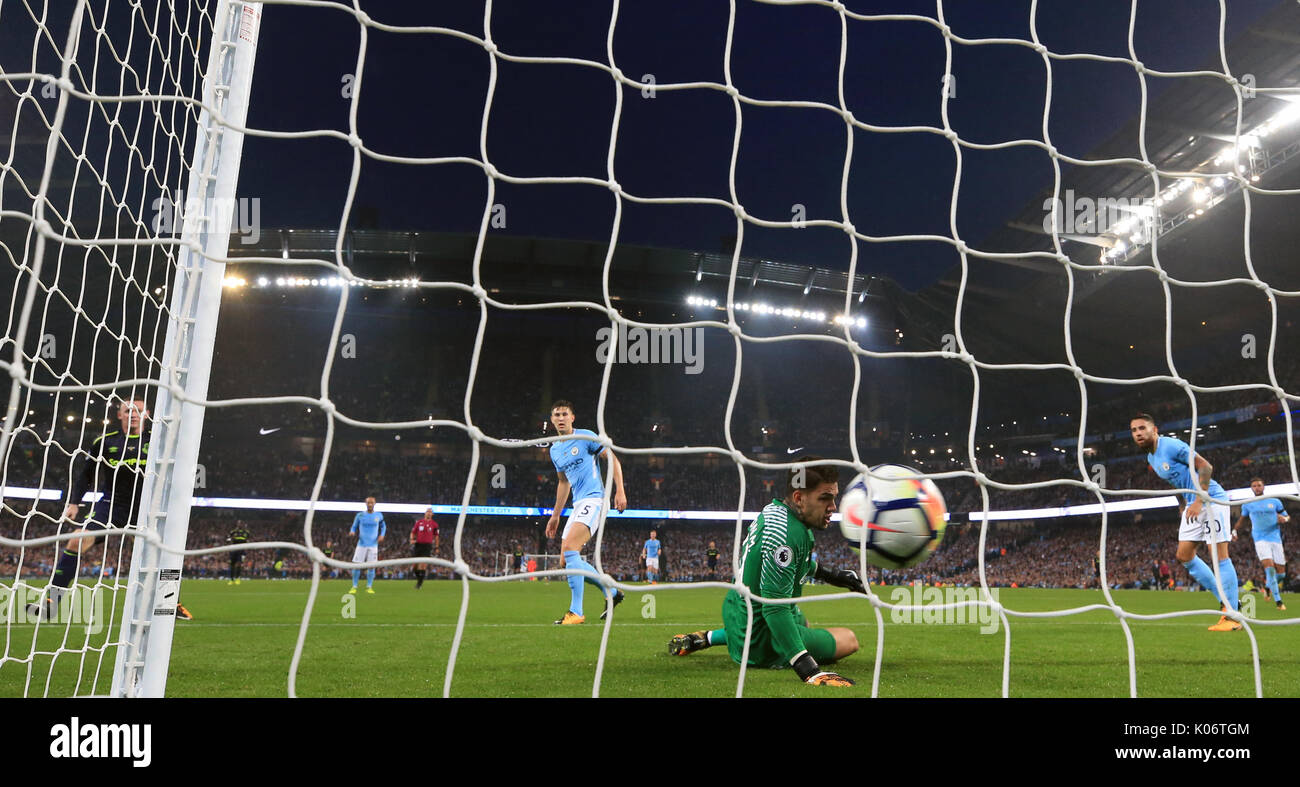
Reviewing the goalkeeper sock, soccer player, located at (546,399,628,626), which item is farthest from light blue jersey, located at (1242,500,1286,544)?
the goalkeeper sock

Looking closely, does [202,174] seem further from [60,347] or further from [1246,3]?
[1246,3]

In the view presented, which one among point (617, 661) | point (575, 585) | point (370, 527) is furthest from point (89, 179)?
point (370, 527)

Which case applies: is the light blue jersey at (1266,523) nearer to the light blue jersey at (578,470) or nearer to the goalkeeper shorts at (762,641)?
the light blue jersey at (578,470)

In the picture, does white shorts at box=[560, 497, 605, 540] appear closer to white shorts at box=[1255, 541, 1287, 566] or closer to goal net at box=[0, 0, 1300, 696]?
white shorts at box=[1255, 541, 1287, 566]

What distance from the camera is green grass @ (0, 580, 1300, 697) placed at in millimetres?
2947

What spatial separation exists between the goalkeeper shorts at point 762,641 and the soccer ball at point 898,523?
17.0 inches

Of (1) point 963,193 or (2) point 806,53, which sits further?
(1) point 963,193

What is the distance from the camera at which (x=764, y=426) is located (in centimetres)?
3058

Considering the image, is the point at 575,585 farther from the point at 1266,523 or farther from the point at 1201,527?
the point at 1266,523

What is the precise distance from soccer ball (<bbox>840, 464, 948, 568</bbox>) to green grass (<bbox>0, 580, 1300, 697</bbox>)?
1.69ft

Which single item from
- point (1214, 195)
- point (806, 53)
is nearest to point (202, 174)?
point (1214, 195)

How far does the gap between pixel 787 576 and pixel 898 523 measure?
80 cm

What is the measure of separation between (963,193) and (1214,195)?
16313mm
